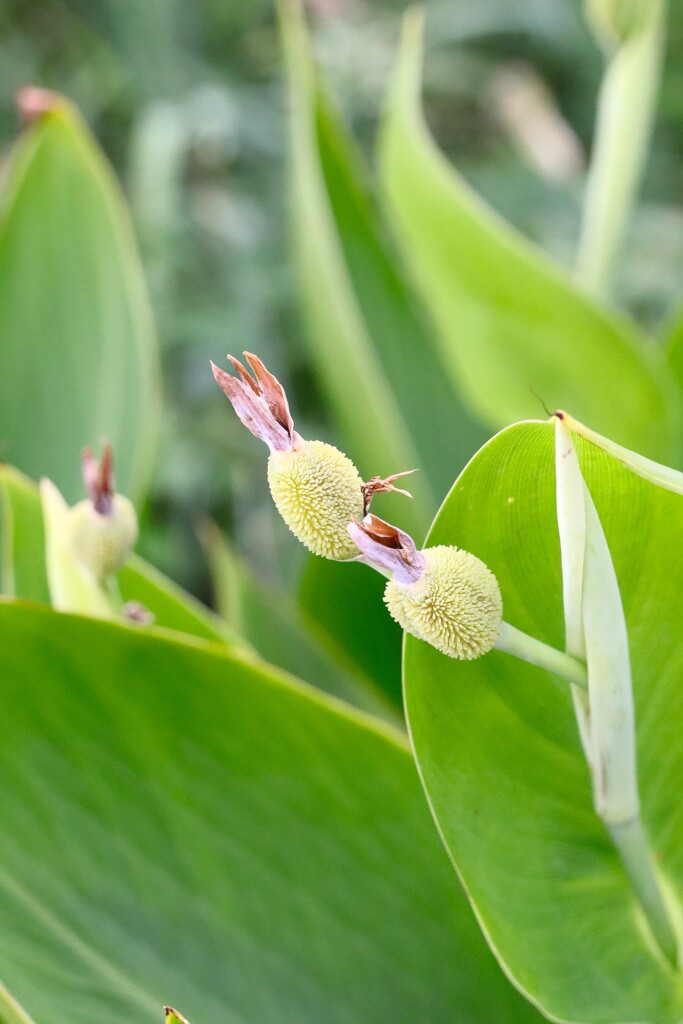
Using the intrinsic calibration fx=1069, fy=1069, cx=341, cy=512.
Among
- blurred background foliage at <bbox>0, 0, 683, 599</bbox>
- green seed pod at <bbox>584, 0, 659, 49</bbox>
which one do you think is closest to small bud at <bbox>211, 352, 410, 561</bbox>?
green seed pod at <bbox>584, 0, 659, 49</bbox>

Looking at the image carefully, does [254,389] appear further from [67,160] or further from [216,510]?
[216,510]

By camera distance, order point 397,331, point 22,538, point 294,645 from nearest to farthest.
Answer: point 22,538
point 294,645
point 397,331

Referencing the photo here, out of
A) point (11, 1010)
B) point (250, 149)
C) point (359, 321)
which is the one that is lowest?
point (11, 1010)

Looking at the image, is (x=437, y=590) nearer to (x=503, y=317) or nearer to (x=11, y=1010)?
(x=11, y=1010)

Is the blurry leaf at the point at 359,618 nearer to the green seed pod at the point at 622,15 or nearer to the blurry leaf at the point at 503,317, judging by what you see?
the blurry leaf at the point at 503,317

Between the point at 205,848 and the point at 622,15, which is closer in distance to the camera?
the point at 205,848

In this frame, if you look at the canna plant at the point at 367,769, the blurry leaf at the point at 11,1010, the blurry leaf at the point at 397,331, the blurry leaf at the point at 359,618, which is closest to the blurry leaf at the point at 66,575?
the canna plant at the point at 367,769

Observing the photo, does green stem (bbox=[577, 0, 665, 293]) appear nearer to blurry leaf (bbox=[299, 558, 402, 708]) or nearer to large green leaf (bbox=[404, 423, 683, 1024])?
blurry leaf (bbox=[299, 558, 402, 708])

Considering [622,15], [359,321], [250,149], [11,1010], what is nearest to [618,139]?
[622,15]

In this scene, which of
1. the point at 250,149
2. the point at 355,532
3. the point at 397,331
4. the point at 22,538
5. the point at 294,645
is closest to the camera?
the point at 355,532
